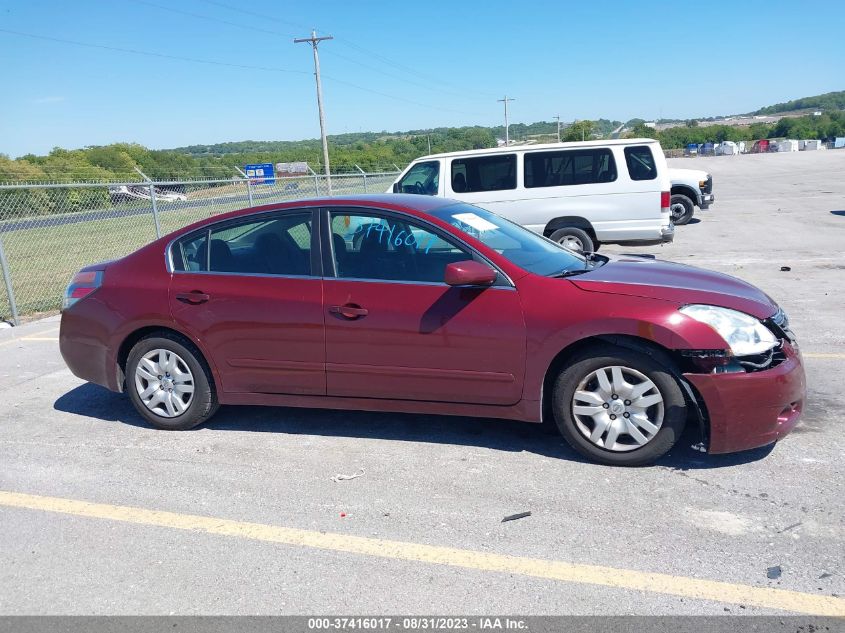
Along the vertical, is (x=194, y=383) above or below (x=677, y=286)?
below

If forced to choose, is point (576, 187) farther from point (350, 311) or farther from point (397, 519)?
point (397, 519)

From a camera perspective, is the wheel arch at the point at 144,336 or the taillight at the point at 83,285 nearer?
the wheel arch at the point at 144,336

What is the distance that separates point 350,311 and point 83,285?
2.18 metres

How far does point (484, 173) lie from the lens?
37.7ft

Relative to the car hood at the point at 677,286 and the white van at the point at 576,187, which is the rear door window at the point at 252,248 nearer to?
the car hood at the point at 677,286

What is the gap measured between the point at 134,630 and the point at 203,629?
0.93 ft

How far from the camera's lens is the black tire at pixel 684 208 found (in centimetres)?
1659

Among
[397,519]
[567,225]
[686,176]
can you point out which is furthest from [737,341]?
[686,176]

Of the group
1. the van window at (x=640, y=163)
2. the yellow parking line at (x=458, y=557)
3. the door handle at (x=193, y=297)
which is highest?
the van window at (x=640, y=163)

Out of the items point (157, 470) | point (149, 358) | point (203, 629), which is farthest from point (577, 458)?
point (149, 358)

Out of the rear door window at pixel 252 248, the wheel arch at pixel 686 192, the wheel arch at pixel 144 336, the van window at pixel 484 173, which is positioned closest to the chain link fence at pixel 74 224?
the van window at pixel 484 173

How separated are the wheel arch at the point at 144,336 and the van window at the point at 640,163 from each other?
8.23 metres

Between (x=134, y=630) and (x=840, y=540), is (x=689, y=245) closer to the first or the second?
(x=840, y=540)

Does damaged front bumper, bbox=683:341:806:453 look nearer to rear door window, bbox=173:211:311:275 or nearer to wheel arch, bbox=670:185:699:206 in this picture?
rear door window, bbox=173:211:311:275
